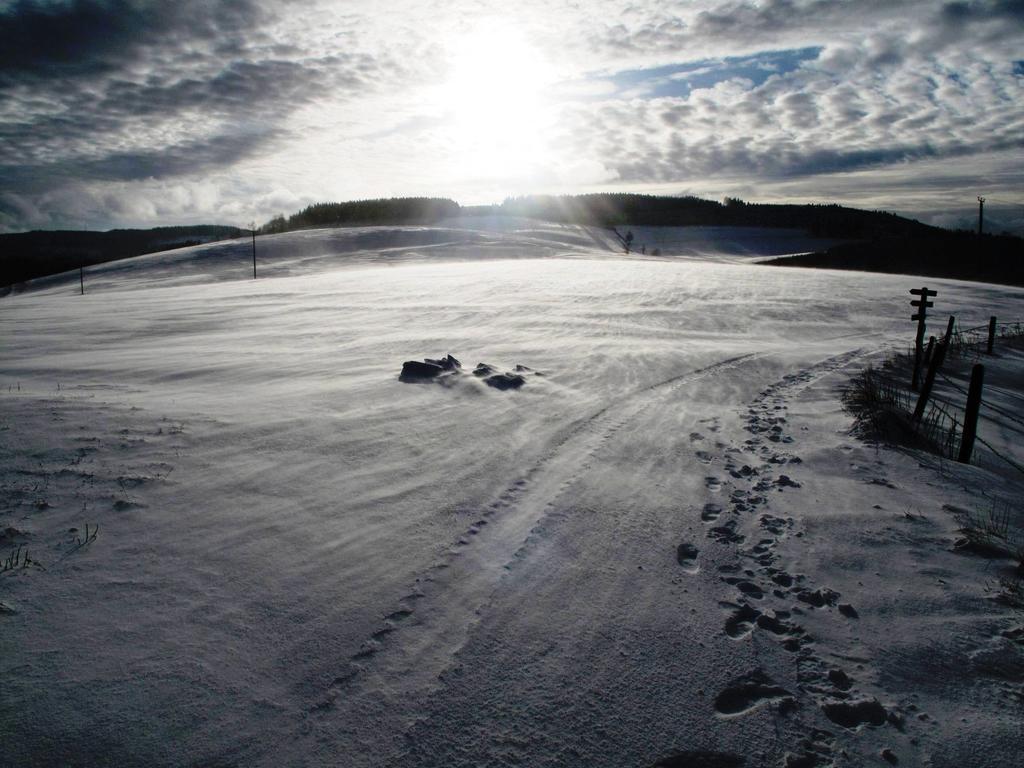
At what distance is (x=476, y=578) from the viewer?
3.97 meters

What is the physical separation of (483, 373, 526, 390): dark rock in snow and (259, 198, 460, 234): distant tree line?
185ft

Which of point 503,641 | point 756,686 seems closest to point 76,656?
point 503,641

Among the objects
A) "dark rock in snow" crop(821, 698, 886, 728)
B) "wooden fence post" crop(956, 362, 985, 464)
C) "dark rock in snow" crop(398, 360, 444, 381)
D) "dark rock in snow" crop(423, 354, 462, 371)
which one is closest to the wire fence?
"wooden fence post" crop(956, 362, 985, 464)

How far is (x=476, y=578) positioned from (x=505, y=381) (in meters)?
5.19

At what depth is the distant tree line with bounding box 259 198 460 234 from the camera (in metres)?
64.2

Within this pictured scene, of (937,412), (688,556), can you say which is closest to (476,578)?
(688,556)

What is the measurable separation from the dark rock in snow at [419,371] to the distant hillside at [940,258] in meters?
49.5

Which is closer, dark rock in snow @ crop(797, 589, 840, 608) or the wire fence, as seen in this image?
dark rock in snow @ crop(797, 589, 840, 608)

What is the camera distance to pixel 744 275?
Answer: 29484mm

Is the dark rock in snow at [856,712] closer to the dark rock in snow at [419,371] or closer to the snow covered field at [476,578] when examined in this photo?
the snow covered field at [476,578]

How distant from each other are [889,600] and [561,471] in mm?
2916

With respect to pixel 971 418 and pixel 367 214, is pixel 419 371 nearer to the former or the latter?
pixel 971 418

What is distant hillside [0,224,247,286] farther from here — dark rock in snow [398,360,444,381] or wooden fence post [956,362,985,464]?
wooden fence post [956,362,985,464]

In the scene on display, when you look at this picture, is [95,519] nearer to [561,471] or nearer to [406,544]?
[406,544]
